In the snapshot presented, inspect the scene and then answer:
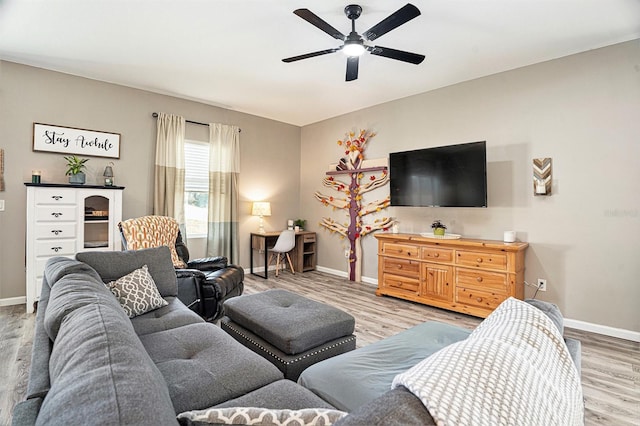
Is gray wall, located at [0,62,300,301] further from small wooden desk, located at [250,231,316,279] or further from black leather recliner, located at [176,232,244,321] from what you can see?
black leather recliner, located at [176,232,244,321]

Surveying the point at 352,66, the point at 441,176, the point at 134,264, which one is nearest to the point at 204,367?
the point at 134,264

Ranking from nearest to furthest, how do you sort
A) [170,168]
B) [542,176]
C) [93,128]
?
[542,176] < [93,128] < [170,168]

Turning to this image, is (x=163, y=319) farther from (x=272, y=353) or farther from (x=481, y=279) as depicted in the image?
(x=481, y=279)

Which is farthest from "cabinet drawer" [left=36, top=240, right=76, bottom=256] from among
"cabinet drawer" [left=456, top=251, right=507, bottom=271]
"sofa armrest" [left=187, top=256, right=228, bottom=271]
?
"cabinet drawer" [left=456, top=251, right=507, bottom=271]

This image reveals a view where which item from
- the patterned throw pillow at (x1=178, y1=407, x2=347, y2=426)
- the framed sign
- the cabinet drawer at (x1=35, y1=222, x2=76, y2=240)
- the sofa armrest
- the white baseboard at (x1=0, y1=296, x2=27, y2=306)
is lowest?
the white baseboard at (x1=0, y1=296, x2=27, y2=306)

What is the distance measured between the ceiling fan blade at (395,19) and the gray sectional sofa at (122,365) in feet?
7.82

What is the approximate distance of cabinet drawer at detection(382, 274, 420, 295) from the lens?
13.6 feet

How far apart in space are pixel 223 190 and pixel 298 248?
1.69 meters

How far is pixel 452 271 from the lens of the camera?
3.78m

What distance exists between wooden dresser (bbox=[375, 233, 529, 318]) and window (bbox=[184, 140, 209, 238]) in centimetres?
285

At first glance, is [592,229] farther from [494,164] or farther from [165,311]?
[165,311]

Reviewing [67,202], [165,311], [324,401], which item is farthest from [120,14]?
[324,401]

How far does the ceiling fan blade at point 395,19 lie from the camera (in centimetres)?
221

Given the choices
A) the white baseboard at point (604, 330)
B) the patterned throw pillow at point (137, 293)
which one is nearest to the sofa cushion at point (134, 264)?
the patterned throw pillow at point (137, 293)
